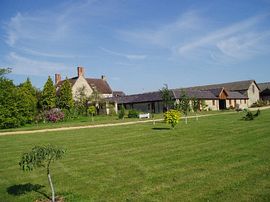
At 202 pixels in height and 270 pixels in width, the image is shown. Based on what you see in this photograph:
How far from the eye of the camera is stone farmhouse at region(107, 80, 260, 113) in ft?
175

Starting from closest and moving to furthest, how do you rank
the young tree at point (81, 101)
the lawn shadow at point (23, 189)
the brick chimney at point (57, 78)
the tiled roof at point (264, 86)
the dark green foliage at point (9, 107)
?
the lawn shadow at point (23, 189) → the dark green foliage at point (9, 107) → the young tree at point (81, 101) → the brick chimney at point (57, 78) → the tiled roof at point (264, 86)

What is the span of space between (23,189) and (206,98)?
47.7 m

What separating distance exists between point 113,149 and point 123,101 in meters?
44.2

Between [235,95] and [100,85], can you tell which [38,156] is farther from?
[100,85]

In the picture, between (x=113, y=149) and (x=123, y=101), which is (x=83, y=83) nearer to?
(x=123, y=101)

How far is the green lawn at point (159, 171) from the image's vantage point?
29.4ft

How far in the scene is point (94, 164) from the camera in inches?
530

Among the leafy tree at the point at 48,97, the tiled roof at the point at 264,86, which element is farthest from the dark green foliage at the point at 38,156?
the tiled roof at the point at 264,86

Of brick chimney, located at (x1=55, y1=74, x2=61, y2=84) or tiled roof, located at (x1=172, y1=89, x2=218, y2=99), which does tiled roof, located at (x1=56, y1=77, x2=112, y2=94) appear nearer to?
brick chimney, located at (x1=55, y1=74, x2=61, y2=84)

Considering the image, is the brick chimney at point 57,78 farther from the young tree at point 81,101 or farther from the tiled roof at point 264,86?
the tiled roof at point 264,86

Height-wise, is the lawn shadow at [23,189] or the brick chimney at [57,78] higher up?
the brick chimney at [57,78]

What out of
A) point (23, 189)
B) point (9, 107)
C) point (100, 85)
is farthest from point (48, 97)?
point (23, 189)

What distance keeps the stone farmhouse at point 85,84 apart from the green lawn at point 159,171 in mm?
40269

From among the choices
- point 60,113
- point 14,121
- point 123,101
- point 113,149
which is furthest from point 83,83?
point 113,149
